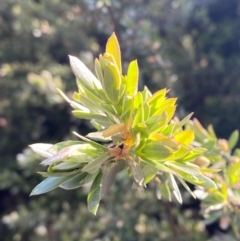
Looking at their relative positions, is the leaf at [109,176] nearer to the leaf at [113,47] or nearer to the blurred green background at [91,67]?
the leaf at [113,47]

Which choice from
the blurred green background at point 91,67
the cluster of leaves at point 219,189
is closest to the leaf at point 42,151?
the cluster of leaves at point 219,189

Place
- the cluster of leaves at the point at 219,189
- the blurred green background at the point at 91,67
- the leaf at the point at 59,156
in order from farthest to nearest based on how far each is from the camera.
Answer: the blurred green background at the point at 91,67, the cluster of leaves at the point at 219,189, the leaf at the point at 59,156

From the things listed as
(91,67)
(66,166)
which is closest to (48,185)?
(66,166)

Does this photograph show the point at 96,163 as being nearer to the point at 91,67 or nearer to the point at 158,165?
the point at 158,165

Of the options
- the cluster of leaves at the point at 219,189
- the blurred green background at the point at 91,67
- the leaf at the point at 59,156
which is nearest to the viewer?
the leaf at the point at 59,156

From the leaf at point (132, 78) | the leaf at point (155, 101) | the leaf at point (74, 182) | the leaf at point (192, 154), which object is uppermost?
the leaf at point (132, 78)

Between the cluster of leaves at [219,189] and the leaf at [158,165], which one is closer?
the leaf at [158,165]

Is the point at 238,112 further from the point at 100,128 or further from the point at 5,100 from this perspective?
Result: the point at 100,128

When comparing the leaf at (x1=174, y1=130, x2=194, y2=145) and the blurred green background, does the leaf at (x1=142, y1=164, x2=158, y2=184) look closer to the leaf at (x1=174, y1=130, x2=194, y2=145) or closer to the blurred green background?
the leaf at (x1=174, y1=130, x2=194, y2=145)
